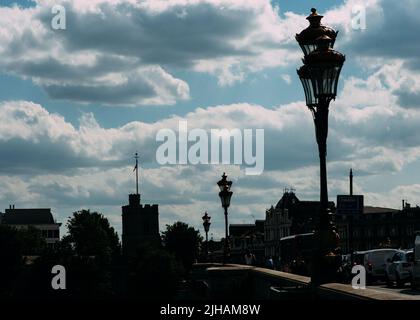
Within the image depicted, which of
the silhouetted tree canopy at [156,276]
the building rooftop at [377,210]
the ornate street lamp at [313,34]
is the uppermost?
the building rooftop at [377,210]

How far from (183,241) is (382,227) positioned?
34412mm

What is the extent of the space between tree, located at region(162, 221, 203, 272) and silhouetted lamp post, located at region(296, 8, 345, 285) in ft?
518

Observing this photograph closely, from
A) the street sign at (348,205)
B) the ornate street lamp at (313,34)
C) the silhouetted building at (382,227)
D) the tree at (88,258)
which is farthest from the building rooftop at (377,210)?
the ornate street lamp at (313,34)

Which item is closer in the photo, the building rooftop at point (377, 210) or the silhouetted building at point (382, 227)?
the silhouetted building at point (382, 227)

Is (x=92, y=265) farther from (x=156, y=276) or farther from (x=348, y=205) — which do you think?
(x=348, y=205)

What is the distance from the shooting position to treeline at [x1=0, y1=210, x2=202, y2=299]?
15925 centimetres

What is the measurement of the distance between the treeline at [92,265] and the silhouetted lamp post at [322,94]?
12825cm

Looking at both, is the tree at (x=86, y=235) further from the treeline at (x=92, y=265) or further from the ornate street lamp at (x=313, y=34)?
the ornate street lamp at (x=313, y=34)

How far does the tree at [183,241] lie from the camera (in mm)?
178250

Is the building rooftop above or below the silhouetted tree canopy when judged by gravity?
above

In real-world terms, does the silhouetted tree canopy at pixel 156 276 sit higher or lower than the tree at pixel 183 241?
lower

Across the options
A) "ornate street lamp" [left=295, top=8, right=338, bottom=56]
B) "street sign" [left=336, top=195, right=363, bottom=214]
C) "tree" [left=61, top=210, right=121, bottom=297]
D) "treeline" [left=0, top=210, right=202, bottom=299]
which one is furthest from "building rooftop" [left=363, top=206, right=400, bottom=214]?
"ornate street lamp" [left=295, top=8, right=338, bottom=56]

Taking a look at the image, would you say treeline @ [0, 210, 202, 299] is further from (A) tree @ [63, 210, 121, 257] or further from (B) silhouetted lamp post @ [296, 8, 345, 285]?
(B) silhouetted lamp post @ [296, 8, 345, 285]
